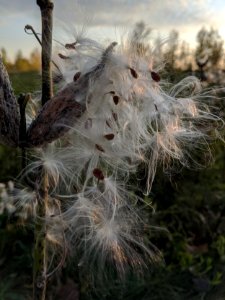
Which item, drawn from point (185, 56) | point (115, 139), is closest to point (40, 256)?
point (115, 139)

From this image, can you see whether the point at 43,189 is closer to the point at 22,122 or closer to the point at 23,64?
the point at 22,122

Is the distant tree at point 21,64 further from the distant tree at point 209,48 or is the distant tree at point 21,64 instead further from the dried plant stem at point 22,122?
the distant tree at point 209,48

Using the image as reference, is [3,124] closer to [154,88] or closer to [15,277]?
[154,88]

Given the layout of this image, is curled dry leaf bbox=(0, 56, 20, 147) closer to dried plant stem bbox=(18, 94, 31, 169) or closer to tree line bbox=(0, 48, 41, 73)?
dried plant stem bbox=(18, 94, 31, 169)

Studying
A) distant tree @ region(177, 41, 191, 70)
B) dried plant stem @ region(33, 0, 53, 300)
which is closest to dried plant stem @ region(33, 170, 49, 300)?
dried plant stem @ region(33, 0, 53, 300)

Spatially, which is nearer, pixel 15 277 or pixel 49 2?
pixel 49 2

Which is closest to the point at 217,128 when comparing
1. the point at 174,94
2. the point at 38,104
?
the point at 174,94
